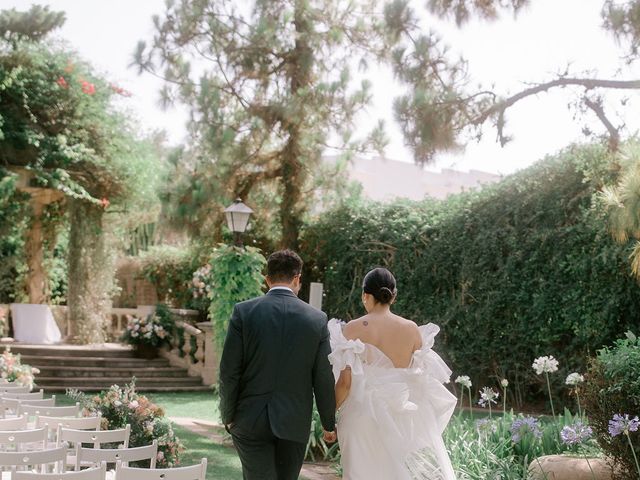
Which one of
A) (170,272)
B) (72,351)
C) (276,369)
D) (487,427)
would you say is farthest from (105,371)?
(276,369)

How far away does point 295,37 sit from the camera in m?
15.8

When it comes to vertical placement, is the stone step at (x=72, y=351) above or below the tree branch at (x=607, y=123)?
below

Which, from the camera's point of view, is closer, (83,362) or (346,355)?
(346,355)

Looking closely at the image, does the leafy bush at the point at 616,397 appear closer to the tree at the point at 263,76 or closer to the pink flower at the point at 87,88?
the tree at the point at 263,76

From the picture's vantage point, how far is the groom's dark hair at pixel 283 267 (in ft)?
14.8

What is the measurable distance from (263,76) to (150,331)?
19.3 ft

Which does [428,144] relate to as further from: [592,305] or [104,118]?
[104,118]

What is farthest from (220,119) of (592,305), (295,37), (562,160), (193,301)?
(592,305)

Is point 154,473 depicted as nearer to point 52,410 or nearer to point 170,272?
point 52,410

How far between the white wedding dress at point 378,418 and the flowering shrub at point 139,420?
7.45 ft

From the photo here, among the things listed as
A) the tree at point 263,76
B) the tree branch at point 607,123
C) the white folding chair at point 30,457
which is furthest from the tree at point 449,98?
the white folding chair at point 30,457

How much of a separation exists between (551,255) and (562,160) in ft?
4.68

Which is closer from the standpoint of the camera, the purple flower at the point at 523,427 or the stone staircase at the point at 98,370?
the purple flower at the point at 523,427

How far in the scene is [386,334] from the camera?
506 centimetres
